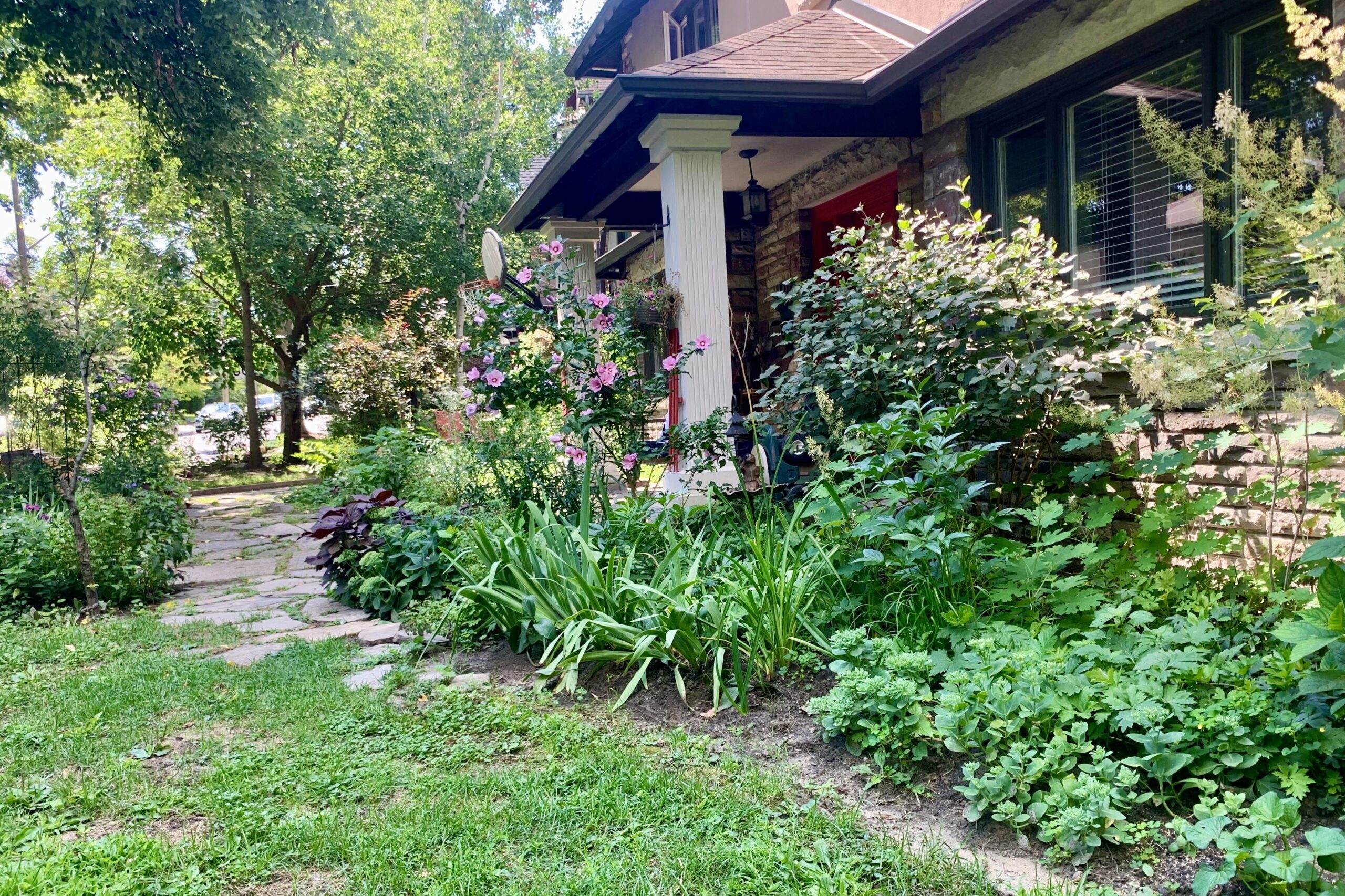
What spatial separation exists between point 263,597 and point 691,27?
28.8ft

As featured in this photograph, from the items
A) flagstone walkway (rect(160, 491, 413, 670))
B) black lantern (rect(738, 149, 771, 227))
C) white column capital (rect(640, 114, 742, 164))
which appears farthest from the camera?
black lantern (rect(738, 149, 771, 227))

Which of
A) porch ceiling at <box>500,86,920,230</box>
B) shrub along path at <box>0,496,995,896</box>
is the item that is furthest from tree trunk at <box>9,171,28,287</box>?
shrub along path at <box>0,496,995,896</box>

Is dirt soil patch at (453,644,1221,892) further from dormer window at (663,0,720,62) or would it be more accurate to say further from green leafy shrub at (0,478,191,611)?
dormer window at (663,0,720,62)

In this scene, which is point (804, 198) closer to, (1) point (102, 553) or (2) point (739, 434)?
(2) point (739, 434)

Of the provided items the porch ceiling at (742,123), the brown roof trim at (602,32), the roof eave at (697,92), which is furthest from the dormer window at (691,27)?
the roof eave at (697,92)

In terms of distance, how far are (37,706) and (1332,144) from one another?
14.8 ft

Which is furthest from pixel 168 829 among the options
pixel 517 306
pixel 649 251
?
pixel 649 251

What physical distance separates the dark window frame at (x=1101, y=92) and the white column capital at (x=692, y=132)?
1.54m

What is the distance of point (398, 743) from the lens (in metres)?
2.66

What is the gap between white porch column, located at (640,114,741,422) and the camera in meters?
5.61

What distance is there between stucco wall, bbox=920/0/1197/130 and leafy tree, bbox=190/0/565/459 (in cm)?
998

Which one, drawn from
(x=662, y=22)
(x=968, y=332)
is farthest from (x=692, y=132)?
(x=662, y=22)

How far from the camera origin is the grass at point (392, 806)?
1.84 metres

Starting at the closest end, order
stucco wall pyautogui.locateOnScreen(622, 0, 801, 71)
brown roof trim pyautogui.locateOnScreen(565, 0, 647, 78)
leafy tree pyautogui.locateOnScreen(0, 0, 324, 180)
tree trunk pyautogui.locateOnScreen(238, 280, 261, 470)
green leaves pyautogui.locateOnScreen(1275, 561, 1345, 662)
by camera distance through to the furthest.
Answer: green leaves pyautogui.locateOnScreen(1275, 561, 1345, 662) < leafy tree pyautogui.locateOnScreen(0, 0, 324, 180) < stucco wall pyautogui.locateOnScreen(622, 0, 801, 71) < brown roof trim pyautogui.locateOnScreen(565, 0, 647, 78) < tree trunk pyautogui.locateOnScreen(238, 280, 261, 470)
